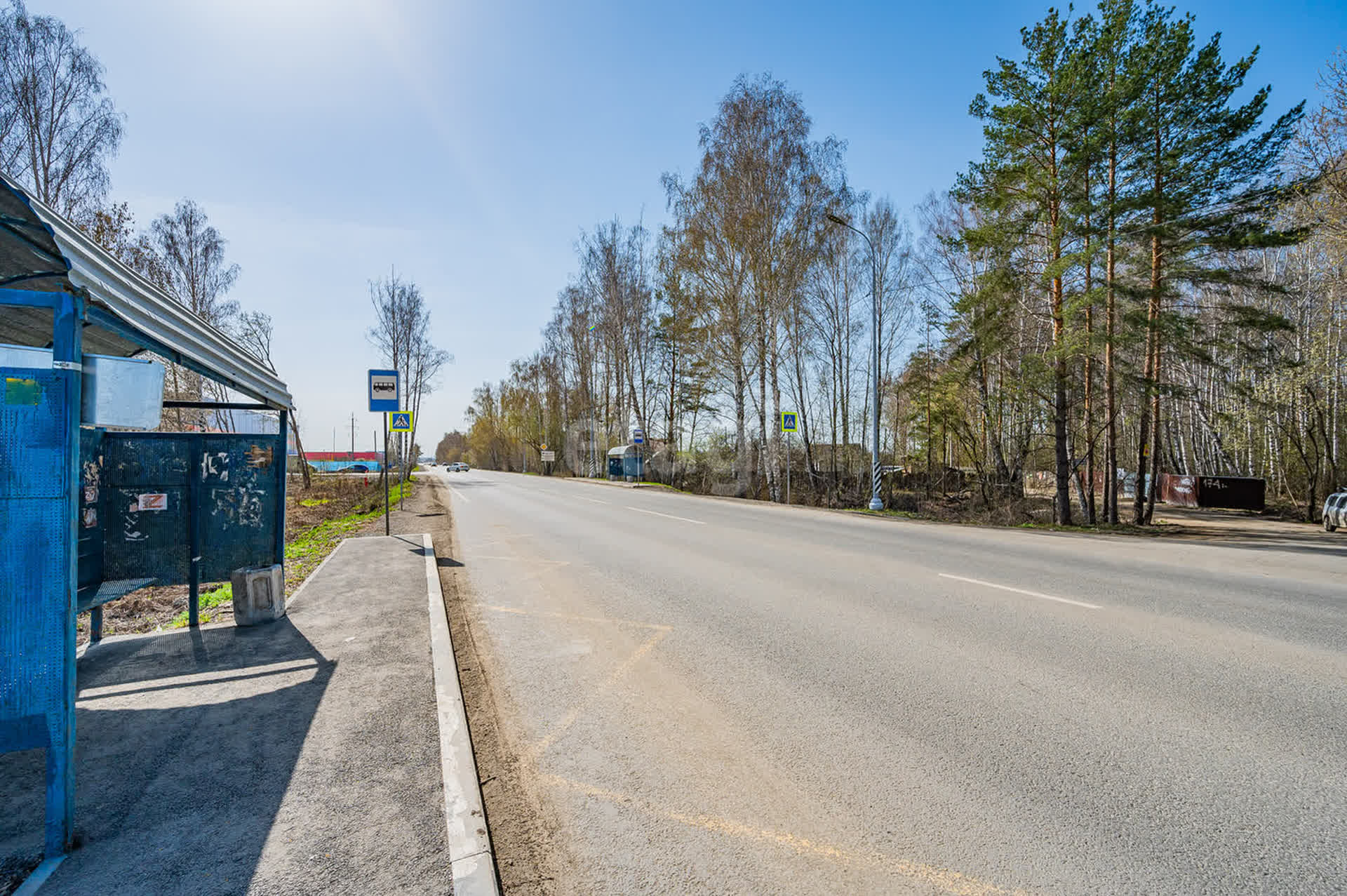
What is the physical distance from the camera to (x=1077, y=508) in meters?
24.1

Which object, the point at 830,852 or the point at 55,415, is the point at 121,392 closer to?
the point at 55,415

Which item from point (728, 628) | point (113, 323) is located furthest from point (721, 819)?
point (113, 323)

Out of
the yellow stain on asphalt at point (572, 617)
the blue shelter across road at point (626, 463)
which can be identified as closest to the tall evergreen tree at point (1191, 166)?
the yellow stain on asphalt at point (572, 617)

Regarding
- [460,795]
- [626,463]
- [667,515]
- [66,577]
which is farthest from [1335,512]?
[626,463]

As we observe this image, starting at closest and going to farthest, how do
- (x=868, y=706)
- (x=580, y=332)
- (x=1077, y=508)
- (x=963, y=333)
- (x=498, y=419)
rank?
(x=868, y=706)
(x=963, y=333)
(x=1077, y=508)
(x=580, y=332)
(x=498, y=419)

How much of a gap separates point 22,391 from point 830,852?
407 centimetres

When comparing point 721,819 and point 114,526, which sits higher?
point 114,526

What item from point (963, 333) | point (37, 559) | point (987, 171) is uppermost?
point (987, 171)

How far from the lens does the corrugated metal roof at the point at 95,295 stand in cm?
280

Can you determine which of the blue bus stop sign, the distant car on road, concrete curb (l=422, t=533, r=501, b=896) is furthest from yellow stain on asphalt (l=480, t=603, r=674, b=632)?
the distant car on road

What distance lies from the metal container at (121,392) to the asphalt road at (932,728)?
272 centimetres

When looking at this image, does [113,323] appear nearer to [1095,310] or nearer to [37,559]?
[37,559]

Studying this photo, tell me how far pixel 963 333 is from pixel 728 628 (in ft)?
58.6

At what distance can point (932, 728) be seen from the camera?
11.9 feet
